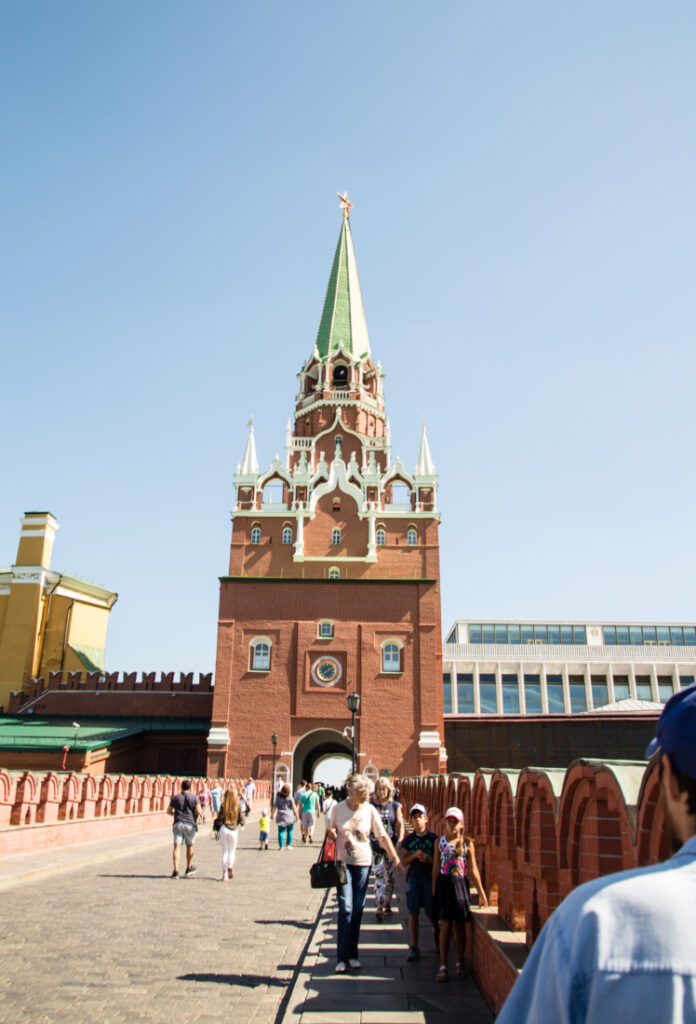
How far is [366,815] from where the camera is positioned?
689 cm

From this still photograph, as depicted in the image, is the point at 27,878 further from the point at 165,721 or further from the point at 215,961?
the point at 165,721

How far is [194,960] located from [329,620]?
29.4 meters

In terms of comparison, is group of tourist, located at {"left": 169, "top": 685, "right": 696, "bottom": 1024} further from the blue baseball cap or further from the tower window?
the tower window

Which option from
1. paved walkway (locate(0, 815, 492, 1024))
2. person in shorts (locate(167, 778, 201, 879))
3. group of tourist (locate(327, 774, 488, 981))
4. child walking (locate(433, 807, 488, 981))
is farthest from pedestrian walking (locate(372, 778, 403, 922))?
person in shorts (locate(167, 778, 201, 879))

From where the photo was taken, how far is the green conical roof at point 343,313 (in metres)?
46.7

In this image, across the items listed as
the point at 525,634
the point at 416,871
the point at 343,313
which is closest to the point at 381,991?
the point at 416,871

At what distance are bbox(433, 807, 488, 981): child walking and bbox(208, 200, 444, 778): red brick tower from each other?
27.4 m

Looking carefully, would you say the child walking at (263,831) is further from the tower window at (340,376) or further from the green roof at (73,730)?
the tower window at (340,376)

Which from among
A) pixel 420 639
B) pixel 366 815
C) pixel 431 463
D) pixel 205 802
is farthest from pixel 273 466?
pixel 366 815

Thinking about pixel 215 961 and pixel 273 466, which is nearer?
pixel 215 961

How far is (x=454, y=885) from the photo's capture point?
240 inches

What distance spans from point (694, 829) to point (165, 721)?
38799 millimetres

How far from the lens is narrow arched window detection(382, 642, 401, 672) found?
3541 cm

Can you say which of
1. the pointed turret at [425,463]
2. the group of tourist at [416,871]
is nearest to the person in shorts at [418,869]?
the group of tourist at [416,871]
